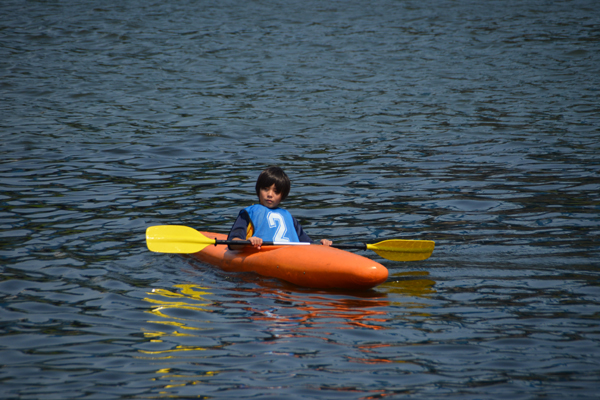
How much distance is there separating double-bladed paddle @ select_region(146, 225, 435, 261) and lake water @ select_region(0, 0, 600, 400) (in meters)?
0.15

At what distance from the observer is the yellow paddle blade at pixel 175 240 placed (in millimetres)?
6168

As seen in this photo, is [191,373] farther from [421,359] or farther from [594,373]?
[594,373]

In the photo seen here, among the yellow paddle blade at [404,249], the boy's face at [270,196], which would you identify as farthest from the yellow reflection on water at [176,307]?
the yellow paddle blade at [404,249]

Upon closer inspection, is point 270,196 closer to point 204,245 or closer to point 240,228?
point 240,228

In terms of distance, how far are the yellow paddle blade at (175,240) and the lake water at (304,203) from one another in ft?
0.74

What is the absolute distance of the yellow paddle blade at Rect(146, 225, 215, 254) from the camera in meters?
6.17

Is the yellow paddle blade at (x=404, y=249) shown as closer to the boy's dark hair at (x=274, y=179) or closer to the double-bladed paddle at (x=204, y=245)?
the double-bladed paddle at (x=204, y=245)

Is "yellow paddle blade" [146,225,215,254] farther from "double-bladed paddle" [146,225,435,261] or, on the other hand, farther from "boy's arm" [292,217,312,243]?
"boy's arm" [292,217,312,243]

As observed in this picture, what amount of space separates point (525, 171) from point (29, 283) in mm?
6962

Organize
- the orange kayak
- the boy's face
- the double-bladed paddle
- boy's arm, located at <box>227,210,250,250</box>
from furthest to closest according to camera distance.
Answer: the boy's face → boy's arm, located at <box>227,210,250,250</box> → the double-bladed paddle → the orange kayak

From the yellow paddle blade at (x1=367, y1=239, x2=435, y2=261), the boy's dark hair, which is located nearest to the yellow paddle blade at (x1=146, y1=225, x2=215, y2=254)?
the boy's dark hair

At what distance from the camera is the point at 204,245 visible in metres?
6.29

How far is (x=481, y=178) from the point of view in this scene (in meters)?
9.31

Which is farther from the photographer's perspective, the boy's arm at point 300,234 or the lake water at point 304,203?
the boy's arm at point 300,234
